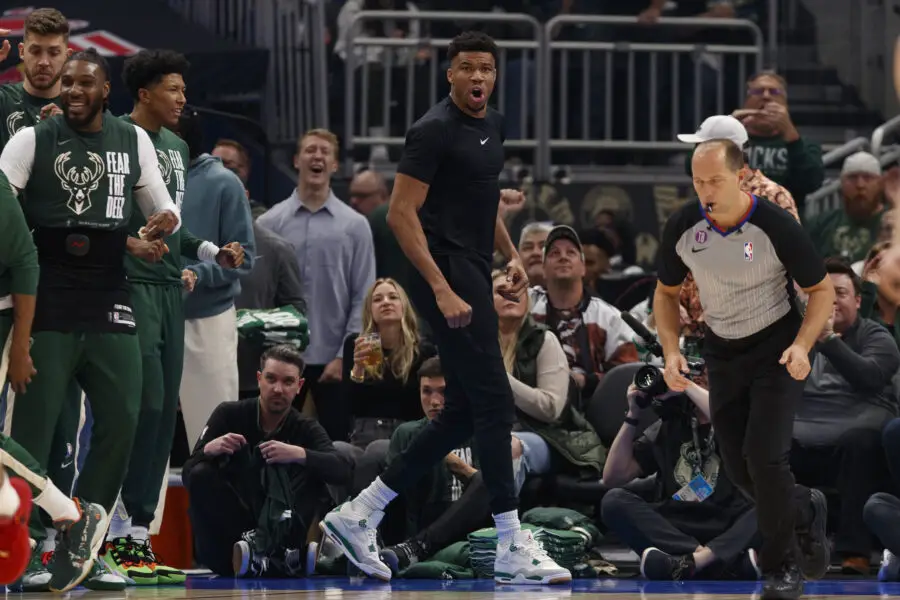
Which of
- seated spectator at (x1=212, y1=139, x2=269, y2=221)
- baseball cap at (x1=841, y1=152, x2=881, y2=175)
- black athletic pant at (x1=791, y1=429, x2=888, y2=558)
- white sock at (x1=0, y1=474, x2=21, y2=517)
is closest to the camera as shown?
white sock at (x1=0, y1=474, x2=21, y2=517)

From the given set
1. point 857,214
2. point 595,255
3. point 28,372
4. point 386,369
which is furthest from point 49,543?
point 857,214

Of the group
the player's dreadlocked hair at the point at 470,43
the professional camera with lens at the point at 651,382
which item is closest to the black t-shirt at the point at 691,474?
the professional camera with lens at the point at 651,382

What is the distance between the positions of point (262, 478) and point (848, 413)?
2935mm

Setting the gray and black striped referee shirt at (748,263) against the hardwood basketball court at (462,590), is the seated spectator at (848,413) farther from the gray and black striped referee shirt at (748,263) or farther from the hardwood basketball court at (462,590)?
the gray and black striped referee shirt at (748,263)

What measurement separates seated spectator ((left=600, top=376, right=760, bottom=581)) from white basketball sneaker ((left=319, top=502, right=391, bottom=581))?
1.21 meters

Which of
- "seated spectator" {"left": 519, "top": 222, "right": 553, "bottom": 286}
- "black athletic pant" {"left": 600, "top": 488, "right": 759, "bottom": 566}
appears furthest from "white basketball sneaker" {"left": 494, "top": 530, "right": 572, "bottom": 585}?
"seated spectator" {"left": 519, "top": 222, "right": 553, "bottom": 286}

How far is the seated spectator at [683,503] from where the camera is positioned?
8266mm

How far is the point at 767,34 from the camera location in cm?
1410

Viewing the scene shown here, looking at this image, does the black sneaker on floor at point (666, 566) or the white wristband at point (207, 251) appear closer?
the white wristband at point (207, 251)

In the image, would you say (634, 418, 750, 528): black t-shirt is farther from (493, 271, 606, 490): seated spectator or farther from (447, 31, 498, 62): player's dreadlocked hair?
(447, 31, 498, 62): player's dreadlocked hair

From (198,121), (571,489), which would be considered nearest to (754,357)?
(571,489)

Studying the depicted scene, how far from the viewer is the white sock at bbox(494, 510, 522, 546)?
7.51 metres

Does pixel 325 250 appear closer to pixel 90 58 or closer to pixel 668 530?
pixel 668 530

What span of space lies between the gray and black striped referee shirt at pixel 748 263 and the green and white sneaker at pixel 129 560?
2752 millimetres
